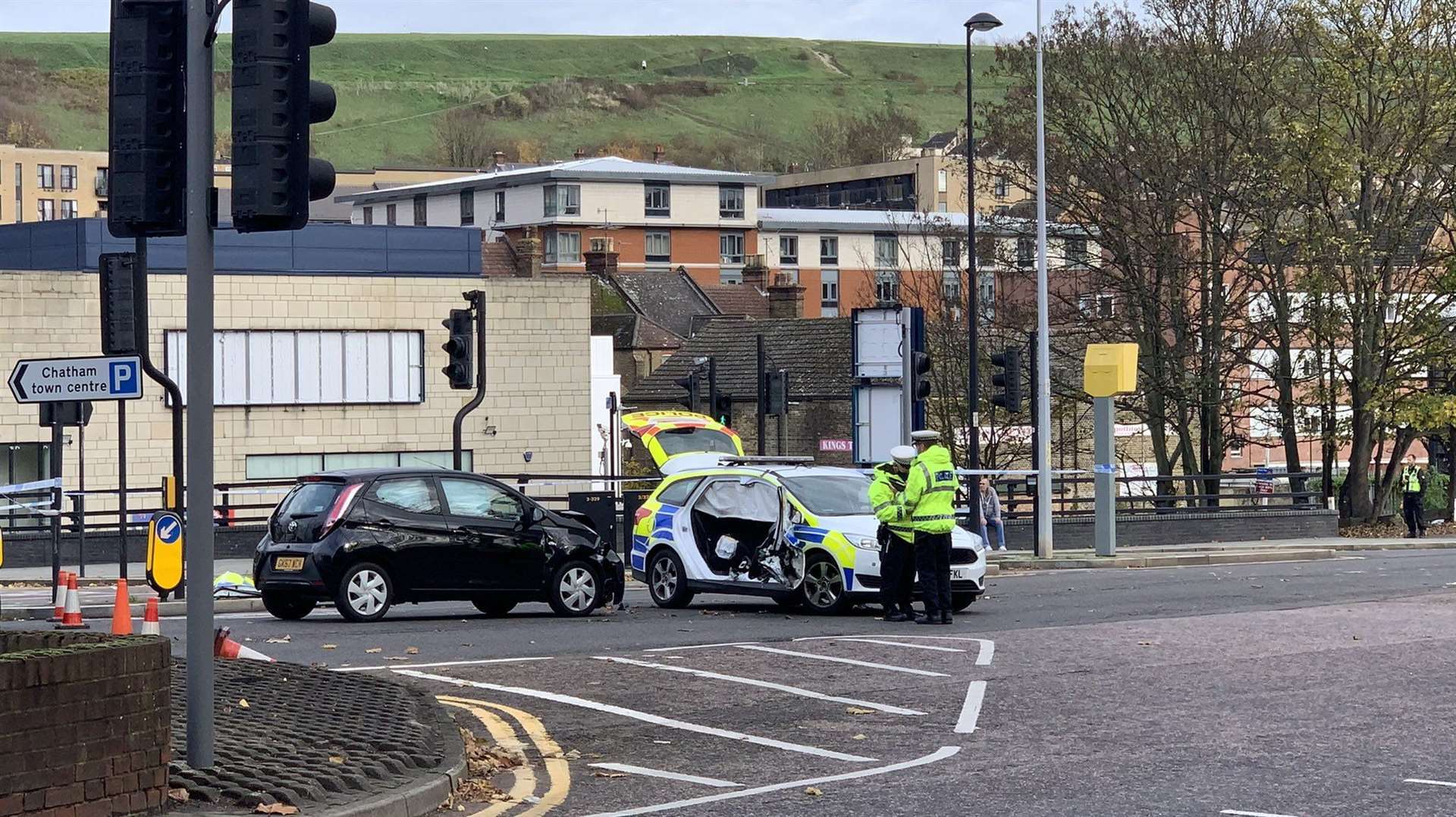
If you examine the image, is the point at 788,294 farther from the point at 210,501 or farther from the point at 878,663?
the point at 210,501

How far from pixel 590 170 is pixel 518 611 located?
8523 centimetres

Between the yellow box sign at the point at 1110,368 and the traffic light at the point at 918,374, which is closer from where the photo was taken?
the traffic light at the point at 918,374

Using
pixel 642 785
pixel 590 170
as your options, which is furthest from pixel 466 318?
pixel 590 170

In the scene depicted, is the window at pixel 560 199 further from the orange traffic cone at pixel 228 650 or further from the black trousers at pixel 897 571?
the orange traffic cone at pixel 228 650

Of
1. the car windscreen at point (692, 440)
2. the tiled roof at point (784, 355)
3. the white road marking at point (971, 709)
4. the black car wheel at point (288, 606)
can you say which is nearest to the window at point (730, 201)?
the tiled roof at point (784, 355)

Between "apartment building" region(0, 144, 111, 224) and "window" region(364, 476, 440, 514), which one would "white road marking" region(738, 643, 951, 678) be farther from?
"apartment building" region(0, 144, 111, 224)

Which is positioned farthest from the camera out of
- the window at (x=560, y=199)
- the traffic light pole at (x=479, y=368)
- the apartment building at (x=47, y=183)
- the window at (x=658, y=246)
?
the apartment building at (x=47, y=183)

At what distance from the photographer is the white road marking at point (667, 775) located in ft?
31.9

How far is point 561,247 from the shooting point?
103812 millimetres

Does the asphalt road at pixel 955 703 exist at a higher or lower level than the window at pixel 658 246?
lower

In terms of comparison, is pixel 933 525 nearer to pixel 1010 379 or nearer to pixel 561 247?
→ pixel 1010 379

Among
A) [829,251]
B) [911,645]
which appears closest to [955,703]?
[911,645]

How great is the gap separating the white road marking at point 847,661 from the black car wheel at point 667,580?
4311mm

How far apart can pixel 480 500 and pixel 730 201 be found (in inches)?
3573
